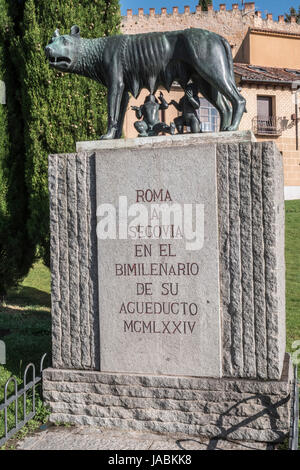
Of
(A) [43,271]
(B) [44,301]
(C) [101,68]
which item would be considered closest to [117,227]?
(C) [101,68]

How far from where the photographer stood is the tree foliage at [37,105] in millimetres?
7465

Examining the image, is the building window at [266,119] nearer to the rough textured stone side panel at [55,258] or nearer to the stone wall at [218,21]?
the stone wall at [218,21]

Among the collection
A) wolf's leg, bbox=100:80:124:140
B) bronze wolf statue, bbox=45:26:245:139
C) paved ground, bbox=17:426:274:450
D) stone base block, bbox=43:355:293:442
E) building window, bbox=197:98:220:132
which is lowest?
paved ground, bbox=17:426:274:450

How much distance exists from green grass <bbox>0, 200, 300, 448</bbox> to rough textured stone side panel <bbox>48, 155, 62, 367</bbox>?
1.78ft

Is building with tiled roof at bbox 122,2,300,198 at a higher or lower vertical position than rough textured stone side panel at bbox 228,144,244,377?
higher

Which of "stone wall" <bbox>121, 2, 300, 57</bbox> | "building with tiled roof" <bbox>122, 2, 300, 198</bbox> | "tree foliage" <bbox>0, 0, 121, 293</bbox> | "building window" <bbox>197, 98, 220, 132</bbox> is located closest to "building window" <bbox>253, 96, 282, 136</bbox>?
"building with tiled roof" <bbox>122, 2, 300, 198</bbox>

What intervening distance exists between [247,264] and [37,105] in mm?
4946

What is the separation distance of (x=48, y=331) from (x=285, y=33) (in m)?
24.6

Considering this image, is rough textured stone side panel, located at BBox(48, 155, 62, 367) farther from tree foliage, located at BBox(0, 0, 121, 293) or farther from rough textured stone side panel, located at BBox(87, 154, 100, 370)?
tree foliage, located at BBox(0, 0, 121, 293)

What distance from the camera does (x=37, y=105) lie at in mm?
7461

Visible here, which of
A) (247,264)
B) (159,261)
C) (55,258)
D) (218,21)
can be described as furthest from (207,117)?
(247,264)

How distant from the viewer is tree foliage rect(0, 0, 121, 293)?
7465mm

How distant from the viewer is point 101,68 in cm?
448

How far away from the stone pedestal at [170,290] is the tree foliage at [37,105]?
11.5ft
